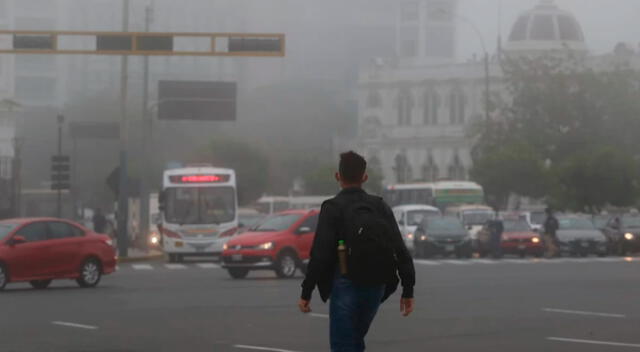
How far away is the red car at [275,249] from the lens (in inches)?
1199

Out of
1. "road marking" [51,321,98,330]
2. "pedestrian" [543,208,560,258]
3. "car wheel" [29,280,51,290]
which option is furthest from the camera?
"pedestrian" [543,208,560,258]

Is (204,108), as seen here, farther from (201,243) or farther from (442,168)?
(442,168)

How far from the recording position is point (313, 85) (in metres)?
78.1

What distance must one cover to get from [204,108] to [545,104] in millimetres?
45364

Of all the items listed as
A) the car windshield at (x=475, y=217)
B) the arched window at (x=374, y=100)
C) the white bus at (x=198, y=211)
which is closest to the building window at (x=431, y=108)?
the arched window at (x=374, y=100)

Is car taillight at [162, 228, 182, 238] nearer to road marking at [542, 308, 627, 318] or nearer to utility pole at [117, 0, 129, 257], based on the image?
utility pole at [117, 0, 129, 257]

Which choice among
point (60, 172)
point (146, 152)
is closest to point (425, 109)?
point (146, 152)

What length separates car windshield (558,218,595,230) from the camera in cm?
5003

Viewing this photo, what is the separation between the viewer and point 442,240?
47.2 metres

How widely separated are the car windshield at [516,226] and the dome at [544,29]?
8585 centimetres

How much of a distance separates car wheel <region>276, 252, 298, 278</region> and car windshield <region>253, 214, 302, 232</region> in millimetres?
847

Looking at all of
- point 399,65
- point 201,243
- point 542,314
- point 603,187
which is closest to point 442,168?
point 399,65

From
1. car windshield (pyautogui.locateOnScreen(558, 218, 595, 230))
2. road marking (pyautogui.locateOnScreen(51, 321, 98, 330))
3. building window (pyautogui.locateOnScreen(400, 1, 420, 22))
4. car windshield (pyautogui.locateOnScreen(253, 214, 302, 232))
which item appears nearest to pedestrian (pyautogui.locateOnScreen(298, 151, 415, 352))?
road marking (pyautogui.locateOnScreen(51, 321, 98, 330))

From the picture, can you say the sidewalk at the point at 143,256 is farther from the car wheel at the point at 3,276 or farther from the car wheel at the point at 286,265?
the car wheel at the point at 3,276
